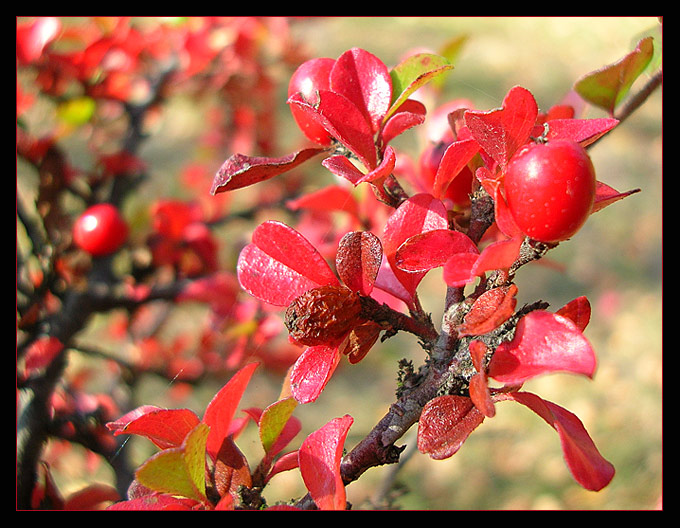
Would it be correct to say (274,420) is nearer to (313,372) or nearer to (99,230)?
(313,372)

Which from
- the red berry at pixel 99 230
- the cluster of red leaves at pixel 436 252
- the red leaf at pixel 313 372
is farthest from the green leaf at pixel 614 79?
the red berry at pixel 99 230

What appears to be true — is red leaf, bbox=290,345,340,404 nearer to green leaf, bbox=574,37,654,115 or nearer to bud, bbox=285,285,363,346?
bud, bbox=285,285,363,346

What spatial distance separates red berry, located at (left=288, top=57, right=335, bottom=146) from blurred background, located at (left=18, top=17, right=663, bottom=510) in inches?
29.2

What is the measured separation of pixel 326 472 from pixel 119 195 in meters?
0.73

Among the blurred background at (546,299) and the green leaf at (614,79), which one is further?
the blurred background at (546,299)

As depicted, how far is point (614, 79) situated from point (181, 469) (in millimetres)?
A: 412

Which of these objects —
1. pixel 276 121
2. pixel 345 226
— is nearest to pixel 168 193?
pixel 276 121

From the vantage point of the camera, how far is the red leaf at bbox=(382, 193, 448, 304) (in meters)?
0.34

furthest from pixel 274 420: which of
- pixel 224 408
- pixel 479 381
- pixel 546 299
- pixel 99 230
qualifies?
pixel 546 299

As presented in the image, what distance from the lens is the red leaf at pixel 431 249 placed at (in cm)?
31

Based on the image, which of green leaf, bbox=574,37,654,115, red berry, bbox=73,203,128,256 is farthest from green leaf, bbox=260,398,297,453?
red berry, bbox=73,203,128,256

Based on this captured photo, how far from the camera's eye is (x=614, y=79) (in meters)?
0.43

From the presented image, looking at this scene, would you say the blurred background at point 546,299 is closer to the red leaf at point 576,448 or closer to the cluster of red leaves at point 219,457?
the cluster of red leaves at point 219,457

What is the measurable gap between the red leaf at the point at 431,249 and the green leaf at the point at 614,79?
211 mm
